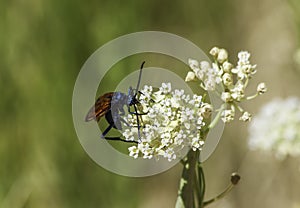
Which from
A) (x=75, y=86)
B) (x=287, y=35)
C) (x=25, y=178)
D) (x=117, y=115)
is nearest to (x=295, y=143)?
(x=117, y=115)

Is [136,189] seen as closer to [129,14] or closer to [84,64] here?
[84,64]

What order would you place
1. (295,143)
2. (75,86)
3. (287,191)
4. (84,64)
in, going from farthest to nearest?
(287,191) → (84,64) → (75,86) → (295,143)

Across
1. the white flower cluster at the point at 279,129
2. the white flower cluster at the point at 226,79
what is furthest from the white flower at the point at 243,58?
the white flower cluster at the point at 279,129

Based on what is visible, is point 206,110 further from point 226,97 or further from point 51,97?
point 51,97

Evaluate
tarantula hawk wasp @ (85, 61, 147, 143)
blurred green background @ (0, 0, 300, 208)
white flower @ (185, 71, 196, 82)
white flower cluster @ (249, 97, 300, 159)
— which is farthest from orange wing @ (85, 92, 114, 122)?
blurred green background @ (0, 0, 300, 208)

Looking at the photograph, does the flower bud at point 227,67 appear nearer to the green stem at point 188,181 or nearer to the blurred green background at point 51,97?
the green stem at point 188,181

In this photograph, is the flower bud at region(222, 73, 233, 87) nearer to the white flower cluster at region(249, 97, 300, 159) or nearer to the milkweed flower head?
the milkweed flower head
